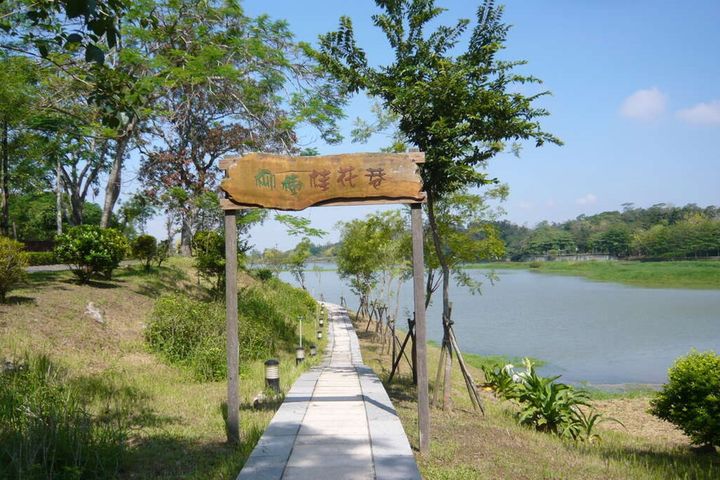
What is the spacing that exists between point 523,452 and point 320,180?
338 centimetres

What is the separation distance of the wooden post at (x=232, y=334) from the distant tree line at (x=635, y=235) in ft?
182

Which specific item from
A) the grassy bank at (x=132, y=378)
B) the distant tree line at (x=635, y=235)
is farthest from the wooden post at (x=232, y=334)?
the distant tree line at (x=635, y=235)

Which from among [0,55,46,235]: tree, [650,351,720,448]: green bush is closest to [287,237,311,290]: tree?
[0,55,46,235]: tree

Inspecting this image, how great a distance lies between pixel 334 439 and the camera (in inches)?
173

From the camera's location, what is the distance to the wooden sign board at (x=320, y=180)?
4.67 meters

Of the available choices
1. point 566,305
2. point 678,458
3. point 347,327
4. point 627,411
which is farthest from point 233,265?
point 566,305

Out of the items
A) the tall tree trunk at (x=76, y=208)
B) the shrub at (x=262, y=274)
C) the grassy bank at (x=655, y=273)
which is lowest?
the grassy bank at (x=655, y=273)

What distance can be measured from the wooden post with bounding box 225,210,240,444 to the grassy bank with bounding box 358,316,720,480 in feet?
5.78

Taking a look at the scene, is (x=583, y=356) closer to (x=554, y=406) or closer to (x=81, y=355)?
(x=554, y=406)

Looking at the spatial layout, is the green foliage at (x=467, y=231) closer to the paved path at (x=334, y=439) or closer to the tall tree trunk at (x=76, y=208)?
the paved path at (x=334, y=439)

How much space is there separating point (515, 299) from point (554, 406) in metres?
32.6

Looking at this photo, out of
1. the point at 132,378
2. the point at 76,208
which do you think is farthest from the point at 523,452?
the point at 76,208

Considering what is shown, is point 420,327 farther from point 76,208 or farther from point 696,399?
point 76,208

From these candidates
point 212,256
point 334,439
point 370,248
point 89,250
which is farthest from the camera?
point 370,248
